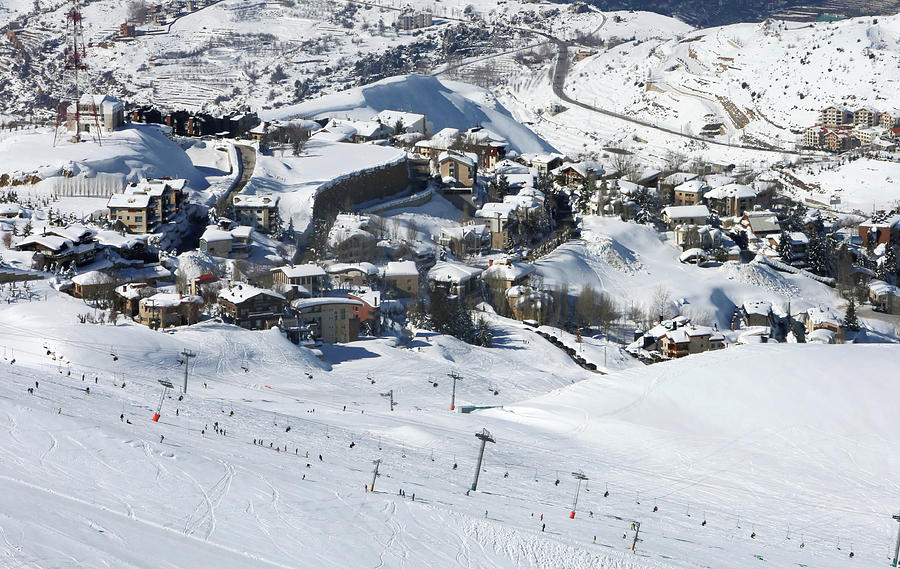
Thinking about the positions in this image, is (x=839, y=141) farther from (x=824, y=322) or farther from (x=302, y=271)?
(x=302, y=271)

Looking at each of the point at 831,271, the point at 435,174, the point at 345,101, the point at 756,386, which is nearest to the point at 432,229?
the point at 435,174

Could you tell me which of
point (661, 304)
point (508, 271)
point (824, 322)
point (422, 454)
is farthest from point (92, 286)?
point (824, 322)

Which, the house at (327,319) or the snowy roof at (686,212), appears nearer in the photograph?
the house at (327,319)

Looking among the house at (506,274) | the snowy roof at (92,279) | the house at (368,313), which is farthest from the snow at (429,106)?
the snowy roof at (92,279)

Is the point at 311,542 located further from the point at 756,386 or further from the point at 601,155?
the point at 601,155

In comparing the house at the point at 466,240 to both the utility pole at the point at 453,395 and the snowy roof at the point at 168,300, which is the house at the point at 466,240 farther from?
the utility pole at the point at 453,395
